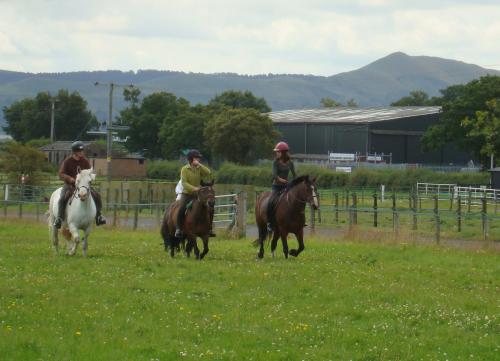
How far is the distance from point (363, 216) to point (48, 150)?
7338 cm

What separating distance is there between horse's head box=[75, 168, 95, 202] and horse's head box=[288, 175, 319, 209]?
14.8 feet

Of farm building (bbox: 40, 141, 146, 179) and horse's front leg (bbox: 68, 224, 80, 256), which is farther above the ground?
farm building (bbox: 40, 141, 146, 179)

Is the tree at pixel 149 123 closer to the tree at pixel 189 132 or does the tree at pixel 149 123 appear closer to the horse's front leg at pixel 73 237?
the tree at pixel 189 132

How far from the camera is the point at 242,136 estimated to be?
4090 inches

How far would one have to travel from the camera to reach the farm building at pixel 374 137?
4532 inches

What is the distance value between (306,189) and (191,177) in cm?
263

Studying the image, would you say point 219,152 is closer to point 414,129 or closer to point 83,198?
point 414,129

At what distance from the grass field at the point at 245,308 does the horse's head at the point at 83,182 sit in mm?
1421

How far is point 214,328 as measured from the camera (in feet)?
43.5

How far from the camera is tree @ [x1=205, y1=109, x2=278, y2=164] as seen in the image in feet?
341

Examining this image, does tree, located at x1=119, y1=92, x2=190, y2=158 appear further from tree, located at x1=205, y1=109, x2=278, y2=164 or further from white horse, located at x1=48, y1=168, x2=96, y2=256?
white horse, located at x1=48, y1=168, x2=96, y2=256

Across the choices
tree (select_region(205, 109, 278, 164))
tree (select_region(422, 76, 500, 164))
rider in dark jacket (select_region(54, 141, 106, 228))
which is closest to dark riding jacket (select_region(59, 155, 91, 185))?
rider in dark jacket (select_region(54, 141, 106, 228))

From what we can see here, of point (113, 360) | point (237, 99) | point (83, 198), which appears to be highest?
point (237, 99)

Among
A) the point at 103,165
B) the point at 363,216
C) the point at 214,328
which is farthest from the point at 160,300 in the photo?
the point at 103,165
